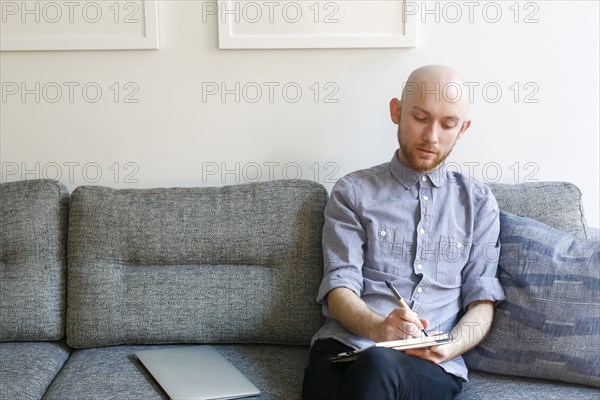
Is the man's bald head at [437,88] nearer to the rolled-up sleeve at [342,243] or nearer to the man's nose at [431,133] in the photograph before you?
the man's nose at [431,133]

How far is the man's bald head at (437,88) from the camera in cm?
193

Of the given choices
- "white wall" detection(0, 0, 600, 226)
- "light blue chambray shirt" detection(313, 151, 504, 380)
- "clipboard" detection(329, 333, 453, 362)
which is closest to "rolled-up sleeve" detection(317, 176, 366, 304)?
"light blue chambray shirt" detection(313, 151, 504, 380)

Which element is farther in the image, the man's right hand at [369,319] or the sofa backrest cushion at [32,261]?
the sofa backrest cushion at [32,261]

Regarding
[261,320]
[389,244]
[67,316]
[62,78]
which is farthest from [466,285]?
[62,78]

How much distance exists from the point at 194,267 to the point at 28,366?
51 centimetres

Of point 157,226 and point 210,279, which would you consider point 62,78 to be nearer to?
point 157,226

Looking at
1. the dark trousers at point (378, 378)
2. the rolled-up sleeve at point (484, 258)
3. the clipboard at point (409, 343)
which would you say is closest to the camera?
the dark trousers at point (378, 378)

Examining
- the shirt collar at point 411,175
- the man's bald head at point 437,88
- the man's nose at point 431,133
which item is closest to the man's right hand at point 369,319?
the shirt collar at point 411,175

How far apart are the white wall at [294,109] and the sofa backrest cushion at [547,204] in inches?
9.8

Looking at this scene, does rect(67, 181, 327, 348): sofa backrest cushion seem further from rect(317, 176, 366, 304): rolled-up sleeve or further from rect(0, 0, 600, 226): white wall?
rect(0, 0, 600, 226): white wall

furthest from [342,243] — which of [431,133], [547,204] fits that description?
[547,204]

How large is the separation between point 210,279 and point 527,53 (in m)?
1.24

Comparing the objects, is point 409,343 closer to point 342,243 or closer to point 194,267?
point 342,243

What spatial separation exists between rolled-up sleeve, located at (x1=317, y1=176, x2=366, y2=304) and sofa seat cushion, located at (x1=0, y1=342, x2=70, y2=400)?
0.74 m
